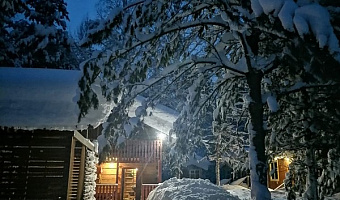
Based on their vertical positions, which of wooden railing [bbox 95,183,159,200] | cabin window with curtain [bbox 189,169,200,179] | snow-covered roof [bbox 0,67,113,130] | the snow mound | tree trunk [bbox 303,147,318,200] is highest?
snow-covered roof [bbox 0,67,113,130]

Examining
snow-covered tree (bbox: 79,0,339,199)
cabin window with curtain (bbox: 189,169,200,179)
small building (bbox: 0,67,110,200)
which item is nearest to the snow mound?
snow-covered tree (bbox: 79,0,339,199)

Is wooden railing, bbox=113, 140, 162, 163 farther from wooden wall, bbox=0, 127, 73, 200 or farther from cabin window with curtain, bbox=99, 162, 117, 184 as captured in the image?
wooden wall, bbox=0, 127, 73, 200

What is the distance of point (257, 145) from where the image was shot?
572cm

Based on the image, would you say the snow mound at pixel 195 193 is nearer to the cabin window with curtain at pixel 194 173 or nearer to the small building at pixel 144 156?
the small building at pixel 144 156

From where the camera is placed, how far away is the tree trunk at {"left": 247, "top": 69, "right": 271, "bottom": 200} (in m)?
5.46

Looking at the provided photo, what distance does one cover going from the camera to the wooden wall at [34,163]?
23.9ft

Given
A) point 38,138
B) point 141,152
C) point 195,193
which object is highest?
point 38,138

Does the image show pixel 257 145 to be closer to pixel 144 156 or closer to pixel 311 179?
pixel 311 179

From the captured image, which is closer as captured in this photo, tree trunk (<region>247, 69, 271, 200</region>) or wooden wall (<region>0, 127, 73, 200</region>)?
tree trunk (<region>247, 69, 271, 200</region>)

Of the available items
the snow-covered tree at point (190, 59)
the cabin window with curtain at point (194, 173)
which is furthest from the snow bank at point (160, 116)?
the cabin window with curtain at point (194, 173)

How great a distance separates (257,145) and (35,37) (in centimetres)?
1382

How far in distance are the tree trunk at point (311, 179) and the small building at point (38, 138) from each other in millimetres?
5878

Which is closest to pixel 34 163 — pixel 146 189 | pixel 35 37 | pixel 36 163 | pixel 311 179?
pixel 36 163

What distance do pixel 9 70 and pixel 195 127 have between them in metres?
7.02
